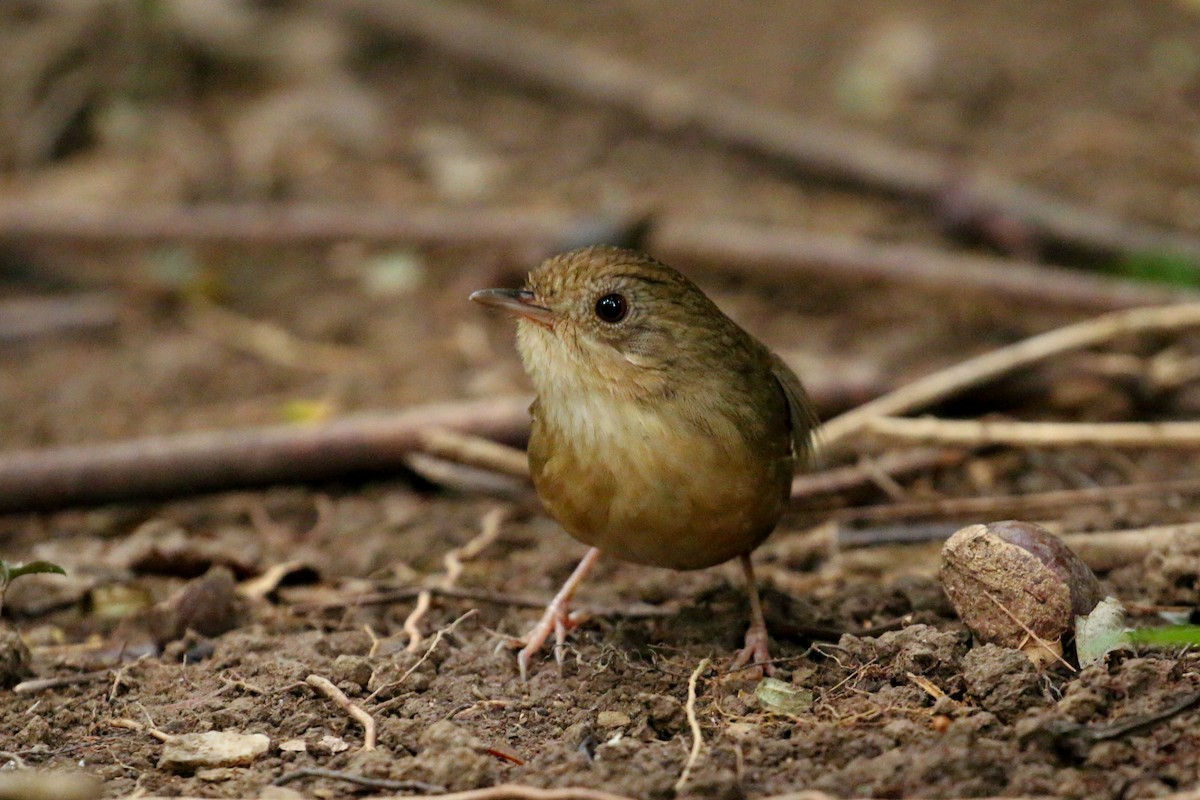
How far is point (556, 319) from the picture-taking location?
368cm

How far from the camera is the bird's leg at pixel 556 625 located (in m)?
3.60

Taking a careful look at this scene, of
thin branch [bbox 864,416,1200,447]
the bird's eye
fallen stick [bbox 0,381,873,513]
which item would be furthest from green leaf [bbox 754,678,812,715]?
fallen stick [bbox 0,381,873,513]

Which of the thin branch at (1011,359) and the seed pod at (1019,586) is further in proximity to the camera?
the thin branch at (1011,359)

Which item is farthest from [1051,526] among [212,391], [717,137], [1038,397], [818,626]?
[717,137]

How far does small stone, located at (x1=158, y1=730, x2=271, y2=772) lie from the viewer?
2994mm

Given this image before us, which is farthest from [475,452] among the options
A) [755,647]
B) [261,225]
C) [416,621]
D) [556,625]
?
[261,225]

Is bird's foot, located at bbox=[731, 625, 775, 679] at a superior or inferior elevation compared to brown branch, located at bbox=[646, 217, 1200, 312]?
inferior

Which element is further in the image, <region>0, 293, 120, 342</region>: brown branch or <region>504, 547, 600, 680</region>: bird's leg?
<region>0, 293, 120, 342</region>: brown branch

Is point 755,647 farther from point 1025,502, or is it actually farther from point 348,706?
point 1025,502

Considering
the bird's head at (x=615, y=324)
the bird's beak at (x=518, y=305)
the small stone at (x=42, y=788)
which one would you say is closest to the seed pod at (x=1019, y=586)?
the bird's head at (x=615, y=324)

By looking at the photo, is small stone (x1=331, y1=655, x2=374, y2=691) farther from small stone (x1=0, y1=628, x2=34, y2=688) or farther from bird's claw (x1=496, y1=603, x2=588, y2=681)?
small stone (x1=0, y1=628, x2=34, y2=688)

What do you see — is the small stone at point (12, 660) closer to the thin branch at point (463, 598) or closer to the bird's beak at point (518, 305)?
the thin branch at point (463, 598)

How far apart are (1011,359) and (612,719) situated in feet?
8.69

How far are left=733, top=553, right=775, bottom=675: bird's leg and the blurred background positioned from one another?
5.50 ft
